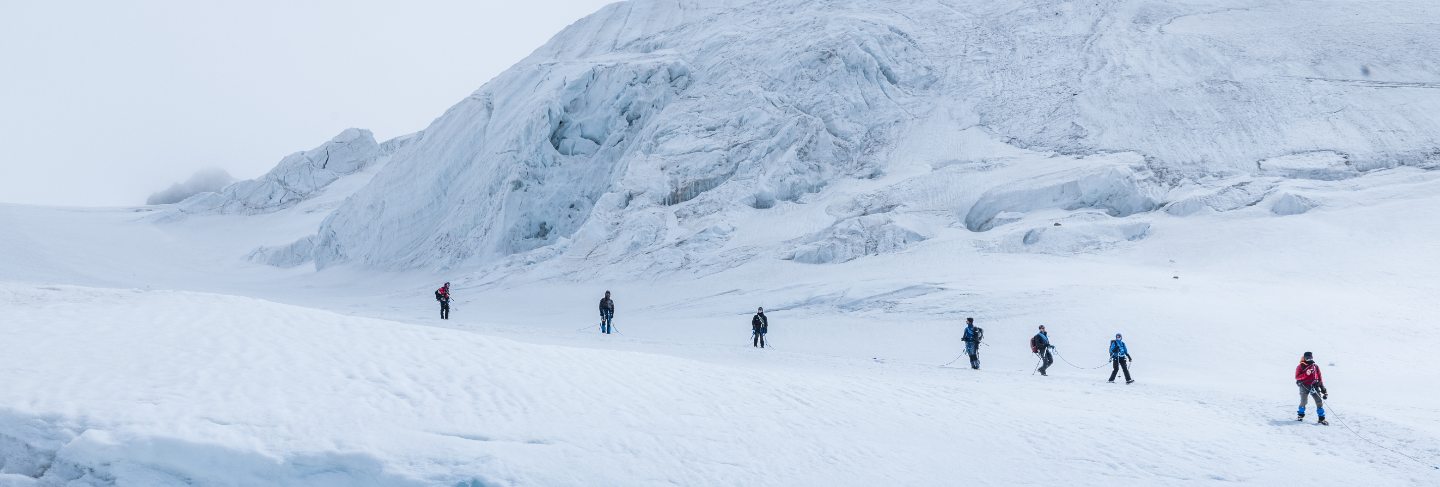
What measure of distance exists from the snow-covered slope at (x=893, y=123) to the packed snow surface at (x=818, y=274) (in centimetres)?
20

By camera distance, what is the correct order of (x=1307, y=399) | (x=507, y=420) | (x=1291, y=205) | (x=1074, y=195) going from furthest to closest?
(x=1074, y=195)
(x=1291, y=205)
(x=1307, y=399)
(x=507, y=420)

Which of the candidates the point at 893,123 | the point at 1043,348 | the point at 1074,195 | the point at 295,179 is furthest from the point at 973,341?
the point at 295,179

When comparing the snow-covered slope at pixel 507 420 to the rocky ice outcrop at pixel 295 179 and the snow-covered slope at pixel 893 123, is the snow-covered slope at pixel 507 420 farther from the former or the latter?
the rocky ice outcrop at pixel 295 179

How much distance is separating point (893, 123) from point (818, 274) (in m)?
14.3

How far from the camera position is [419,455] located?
8.00 meters

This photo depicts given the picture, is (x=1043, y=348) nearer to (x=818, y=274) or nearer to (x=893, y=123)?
(x=818, y=274)

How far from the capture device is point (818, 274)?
29859 mm

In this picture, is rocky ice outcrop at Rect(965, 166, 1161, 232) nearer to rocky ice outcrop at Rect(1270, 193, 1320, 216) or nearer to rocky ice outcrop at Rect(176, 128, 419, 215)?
rocky ice outcrop at Rect(1270, 193, 1320, 216)

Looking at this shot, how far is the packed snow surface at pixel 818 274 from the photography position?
347 inches

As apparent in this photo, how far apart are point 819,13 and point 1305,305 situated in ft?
106

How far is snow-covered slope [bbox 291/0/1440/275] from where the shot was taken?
110 feet

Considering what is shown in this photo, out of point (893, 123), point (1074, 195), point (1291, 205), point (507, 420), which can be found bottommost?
point (507, 420)

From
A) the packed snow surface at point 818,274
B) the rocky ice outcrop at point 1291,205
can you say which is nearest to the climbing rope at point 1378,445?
the packed snow surface at point 818,274

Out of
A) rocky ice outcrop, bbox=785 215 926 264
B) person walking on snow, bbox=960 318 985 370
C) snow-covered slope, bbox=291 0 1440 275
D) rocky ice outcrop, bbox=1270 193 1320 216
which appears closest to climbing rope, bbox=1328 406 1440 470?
person walking on snow, bbox=960 318 985 370
